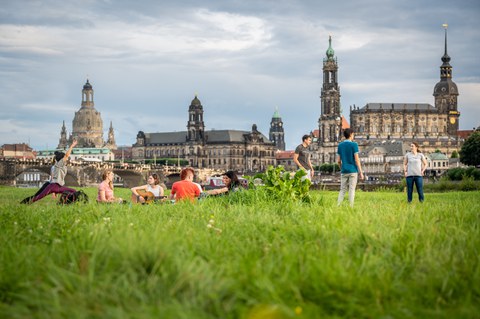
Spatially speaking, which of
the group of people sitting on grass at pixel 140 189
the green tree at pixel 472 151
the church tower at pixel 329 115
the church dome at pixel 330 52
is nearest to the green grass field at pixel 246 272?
the group of people sitting on grass at pixel 140 189

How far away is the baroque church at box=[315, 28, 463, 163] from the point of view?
15325cm

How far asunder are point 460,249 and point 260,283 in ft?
7.44

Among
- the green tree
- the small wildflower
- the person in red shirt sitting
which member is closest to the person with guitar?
the person in red shirt sitting

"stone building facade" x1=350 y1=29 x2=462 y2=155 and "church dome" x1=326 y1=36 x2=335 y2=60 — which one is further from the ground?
"church dome" x1=326 y1=36 x2=335 y2=60

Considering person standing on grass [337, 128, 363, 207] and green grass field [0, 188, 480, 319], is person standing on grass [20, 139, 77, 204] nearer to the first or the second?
person standing on grass [337, 128, 363, 207]

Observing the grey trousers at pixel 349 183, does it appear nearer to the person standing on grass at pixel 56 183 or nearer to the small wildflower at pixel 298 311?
the person standing on grass at pixel 56 183

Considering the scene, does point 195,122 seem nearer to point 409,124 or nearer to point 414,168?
point 409,124

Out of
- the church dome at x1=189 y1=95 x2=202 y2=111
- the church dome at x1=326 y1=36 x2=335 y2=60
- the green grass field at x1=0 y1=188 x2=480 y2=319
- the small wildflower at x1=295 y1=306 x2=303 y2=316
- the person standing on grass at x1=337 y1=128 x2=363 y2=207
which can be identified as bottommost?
the small wildflower at x1=295 y1=306 x2=303 y2=316

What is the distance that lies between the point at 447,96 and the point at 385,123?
18712mm

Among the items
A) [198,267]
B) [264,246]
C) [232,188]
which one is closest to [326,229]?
[264,246]

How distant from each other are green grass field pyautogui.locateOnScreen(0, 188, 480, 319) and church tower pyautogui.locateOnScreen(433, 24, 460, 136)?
159 meters

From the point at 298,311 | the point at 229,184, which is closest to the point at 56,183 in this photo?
the point at 229,184

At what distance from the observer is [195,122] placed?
16950cm

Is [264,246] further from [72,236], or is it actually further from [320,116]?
[320,116]
